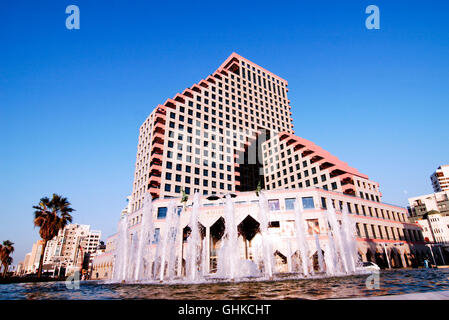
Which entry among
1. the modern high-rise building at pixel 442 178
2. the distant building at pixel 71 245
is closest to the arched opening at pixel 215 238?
the distant building at pixel 71 245

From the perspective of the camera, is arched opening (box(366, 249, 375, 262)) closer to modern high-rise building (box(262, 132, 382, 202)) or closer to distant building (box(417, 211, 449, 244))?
modern high-rise building (box(262, 132, 382, 202))

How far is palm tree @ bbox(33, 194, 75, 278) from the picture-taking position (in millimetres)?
30953

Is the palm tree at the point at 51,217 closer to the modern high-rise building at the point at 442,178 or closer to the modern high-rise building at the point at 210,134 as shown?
the modern high-rise building at the point at 210,134

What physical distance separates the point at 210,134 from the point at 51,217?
37568 mm

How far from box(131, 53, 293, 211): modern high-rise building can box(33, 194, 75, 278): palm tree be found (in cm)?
1593

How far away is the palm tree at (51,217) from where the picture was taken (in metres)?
31.0

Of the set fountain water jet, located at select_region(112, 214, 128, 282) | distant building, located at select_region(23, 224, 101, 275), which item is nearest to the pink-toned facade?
fountain water jet, located at select_region(112, 214, 128, 282)

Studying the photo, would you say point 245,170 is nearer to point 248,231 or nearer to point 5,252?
point 248,231

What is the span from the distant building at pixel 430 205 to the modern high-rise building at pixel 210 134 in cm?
6148

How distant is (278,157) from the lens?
66188mm

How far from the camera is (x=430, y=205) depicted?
9031 centimetres
